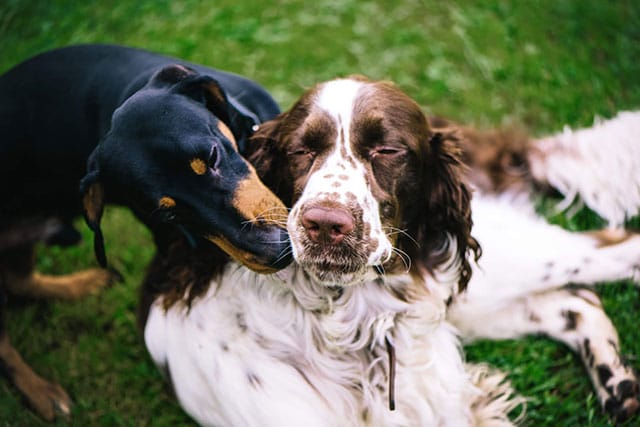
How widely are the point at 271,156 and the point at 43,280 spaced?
72.5 inches

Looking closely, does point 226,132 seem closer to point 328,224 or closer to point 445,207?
point 328,224

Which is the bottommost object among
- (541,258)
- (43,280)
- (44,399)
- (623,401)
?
(44,399)

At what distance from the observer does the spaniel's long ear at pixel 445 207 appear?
8.30ft

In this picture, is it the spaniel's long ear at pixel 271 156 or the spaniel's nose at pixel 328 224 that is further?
the spaniel's long ear at pixel 271 156

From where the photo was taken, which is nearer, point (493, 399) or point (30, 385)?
point (493, 399)

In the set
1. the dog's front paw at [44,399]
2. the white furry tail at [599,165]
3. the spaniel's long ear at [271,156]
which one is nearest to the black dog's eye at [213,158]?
the spaniel's long ear at [271,156]

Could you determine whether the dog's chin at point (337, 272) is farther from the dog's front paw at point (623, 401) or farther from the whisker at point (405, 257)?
the dog's front paw at point (623, 401)

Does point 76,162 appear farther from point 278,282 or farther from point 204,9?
point 204,9

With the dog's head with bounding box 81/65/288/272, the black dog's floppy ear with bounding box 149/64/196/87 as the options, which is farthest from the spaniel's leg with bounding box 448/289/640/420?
the black dog's floppy ear with bounding box 149/64/196/87

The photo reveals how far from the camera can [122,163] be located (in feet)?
7.88

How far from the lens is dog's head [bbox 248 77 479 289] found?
2107mm

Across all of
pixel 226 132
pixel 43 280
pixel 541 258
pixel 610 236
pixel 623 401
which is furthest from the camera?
pixel 43 280

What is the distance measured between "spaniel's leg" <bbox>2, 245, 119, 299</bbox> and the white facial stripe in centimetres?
197

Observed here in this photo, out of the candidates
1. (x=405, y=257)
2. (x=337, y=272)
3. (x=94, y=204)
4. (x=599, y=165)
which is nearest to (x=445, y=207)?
(x=405, y=257)
